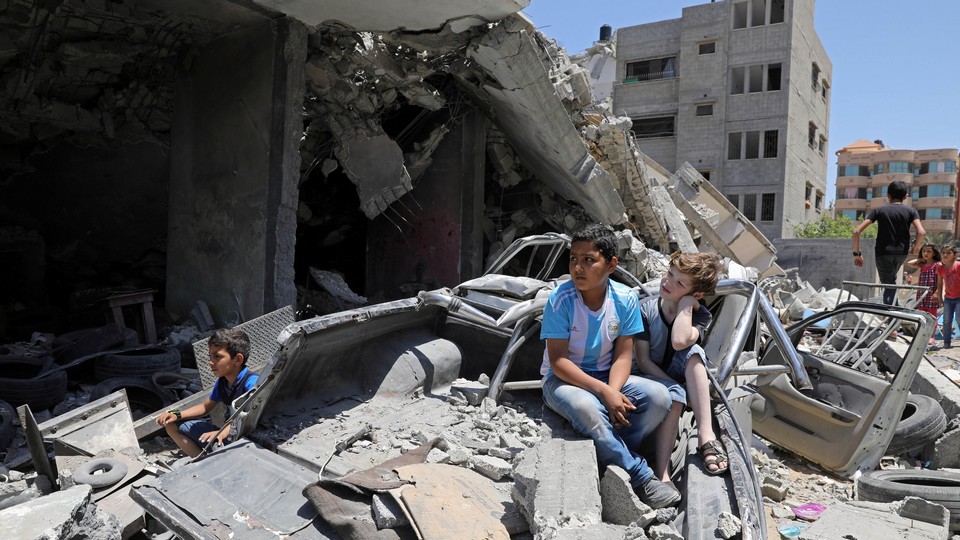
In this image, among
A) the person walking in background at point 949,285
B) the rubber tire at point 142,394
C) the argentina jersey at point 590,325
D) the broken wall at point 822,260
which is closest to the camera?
the argentina jersey at point 590,325

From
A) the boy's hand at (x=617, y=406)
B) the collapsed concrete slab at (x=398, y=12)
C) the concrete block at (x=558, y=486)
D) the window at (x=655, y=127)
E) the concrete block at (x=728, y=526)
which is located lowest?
the concrete block at (x=728, y=526)

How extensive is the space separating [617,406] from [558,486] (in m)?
0.61

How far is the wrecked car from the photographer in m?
2.57

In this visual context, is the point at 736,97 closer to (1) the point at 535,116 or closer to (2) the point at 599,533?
(1) the point at 535,116

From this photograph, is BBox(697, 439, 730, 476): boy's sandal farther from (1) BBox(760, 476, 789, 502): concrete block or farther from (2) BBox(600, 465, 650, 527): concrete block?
(1) BBox(760, 476, 789, 502): concrete block

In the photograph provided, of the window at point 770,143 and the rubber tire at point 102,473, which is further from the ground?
the window at point 770,143

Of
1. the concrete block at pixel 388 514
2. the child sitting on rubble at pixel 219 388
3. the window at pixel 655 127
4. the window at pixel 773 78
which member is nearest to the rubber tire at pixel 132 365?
the child sitting on rubble at pixel 219 388

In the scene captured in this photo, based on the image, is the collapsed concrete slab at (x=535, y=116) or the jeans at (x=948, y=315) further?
the jeans at (x=948, y=315)

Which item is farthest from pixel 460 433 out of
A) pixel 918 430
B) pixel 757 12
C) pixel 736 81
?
pixel 757 12

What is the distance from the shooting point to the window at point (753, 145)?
98.9 ft

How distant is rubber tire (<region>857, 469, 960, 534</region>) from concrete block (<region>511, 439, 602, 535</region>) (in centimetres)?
288

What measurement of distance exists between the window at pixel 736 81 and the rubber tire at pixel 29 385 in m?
31.0

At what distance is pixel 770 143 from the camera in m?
30.0

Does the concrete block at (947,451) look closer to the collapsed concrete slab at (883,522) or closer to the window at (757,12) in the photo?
the collapsed concrete slab at (883,522)
